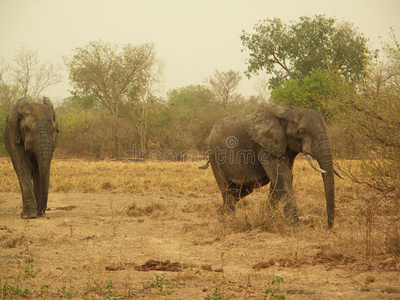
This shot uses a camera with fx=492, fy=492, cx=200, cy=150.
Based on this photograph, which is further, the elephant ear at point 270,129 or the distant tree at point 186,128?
the distant tree at point 186,128

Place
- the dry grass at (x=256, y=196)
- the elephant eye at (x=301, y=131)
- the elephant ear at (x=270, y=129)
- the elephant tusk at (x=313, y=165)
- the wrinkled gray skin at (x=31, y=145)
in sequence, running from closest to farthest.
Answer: the dry grass at (x=256, y=196) < the elephant tusk at (x=313, y=165) < the elephant eye at (x=301, y=131) < the elephant ear at (x=270, y=129) < the wrinkled gray skin at (x=31, y=145)

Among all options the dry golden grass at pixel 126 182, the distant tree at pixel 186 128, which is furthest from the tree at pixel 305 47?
the dry golden grass at pixel 126 182

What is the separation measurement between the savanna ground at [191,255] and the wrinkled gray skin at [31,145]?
1.38 ft

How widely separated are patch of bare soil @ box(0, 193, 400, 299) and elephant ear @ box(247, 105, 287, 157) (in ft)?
4.22

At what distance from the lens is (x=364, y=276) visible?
14.8 feet

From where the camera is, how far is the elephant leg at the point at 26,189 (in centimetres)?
828

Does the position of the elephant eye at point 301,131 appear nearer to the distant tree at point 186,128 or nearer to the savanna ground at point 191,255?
the savanna ground at point 191,255

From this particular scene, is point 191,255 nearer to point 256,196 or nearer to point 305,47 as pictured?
point 256,196

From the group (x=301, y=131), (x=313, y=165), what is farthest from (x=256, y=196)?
(x=313, y=165)

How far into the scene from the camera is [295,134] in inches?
298

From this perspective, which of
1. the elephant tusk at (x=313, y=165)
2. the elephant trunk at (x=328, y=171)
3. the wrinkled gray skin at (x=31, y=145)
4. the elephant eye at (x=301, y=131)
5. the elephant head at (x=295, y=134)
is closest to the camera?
the elephant trunk at (x=328, y=171)

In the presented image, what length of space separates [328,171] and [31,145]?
15.8 ft

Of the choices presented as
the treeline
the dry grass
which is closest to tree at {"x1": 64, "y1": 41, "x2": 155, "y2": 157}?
the treeline

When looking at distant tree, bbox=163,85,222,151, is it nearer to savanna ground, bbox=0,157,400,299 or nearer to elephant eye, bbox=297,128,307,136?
savanna ground, bbox=0,157,400,299
